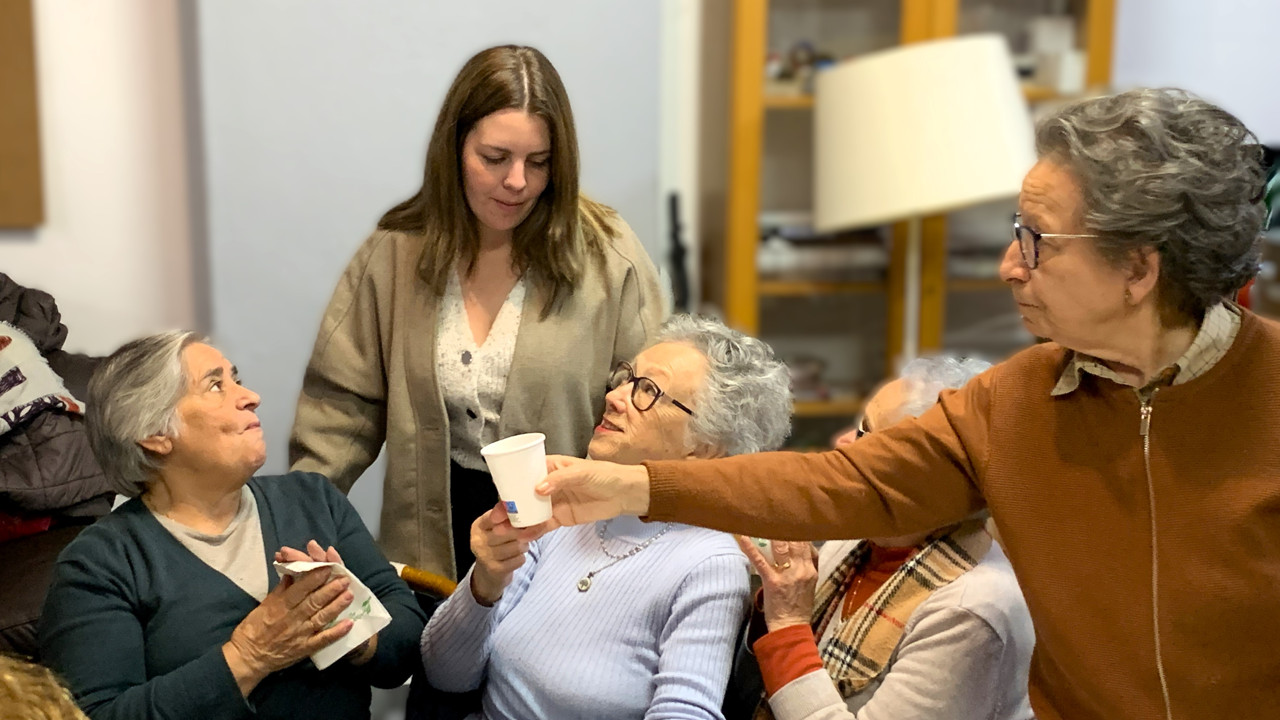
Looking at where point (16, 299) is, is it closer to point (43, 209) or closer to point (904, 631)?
point (43, 209)

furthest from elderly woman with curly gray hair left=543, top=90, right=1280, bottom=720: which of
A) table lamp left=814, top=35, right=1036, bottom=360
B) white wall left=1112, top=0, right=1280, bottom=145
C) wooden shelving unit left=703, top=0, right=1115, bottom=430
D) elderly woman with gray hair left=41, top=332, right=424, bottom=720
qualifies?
white wall left=1112, top=0, right=1280, bottom=145

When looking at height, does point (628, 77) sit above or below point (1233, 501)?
above

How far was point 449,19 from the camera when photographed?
2988 mm

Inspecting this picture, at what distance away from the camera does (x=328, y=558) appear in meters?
1.61

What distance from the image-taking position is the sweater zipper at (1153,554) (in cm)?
131

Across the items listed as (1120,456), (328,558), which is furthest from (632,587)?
(1120,456)

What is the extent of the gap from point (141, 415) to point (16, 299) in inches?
30.3

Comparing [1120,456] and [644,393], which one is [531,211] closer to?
[644,393]

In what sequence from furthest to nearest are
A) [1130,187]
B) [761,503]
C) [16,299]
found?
1. [16,299]
2. [761,503]
3. [1130,187]

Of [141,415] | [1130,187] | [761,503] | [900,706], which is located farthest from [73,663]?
[1130,187]

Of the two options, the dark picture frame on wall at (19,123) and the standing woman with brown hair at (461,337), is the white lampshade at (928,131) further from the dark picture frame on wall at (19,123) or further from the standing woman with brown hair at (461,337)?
the dark picture frame on wall at (19,123)

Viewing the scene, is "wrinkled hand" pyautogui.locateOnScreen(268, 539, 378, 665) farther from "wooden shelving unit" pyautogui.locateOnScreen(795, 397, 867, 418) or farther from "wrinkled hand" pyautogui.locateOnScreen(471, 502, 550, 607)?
"wooden shelving unit" pyautogui.locateOnScreen(795, 397, 867, 418)

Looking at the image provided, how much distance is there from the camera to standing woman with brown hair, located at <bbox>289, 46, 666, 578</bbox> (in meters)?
1.93

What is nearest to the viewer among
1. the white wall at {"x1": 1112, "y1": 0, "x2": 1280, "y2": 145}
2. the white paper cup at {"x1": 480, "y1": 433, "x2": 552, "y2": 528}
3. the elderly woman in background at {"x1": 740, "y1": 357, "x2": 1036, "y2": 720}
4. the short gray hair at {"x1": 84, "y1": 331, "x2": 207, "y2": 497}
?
the white paper cup at {"x1": 480, "y1": 433, "x2": 552, "y2": 528}
